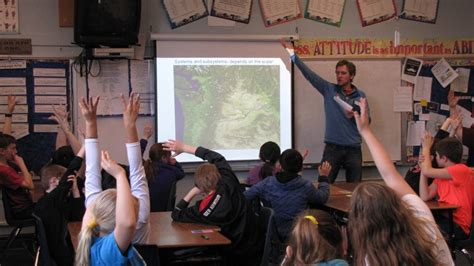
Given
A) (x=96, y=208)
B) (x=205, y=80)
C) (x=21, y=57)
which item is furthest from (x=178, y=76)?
(x=96, y=208)

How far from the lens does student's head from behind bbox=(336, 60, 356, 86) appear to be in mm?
6527

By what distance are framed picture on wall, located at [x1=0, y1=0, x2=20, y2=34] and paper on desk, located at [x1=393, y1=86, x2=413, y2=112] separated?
165 inches

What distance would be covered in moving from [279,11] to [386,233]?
516cm

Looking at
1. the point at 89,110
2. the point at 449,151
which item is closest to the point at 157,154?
the point at 449,151

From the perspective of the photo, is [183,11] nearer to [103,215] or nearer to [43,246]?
[43,246]

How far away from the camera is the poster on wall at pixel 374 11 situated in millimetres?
7254

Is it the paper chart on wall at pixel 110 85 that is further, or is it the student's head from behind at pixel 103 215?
the paper chart on wall at pixel 110 85

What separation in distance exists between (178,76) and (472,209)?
10.9 ft

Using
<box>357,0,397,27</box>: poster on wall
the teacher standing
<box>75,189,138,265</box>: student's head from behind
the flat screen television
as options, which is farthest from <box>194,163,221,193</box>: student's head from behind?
<box>357,0,397,27</box>: poster on wall

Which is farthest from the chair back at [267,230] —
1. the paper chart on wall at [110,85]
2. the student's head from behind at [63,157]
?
the paper chart on wall at [110,85]

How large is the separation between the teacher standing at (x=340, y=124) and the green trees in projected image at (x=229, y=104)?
20.2 inches

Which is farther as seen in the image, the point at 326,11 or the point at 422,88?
the point at 422,88

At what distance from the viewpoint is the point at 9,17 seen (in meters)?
6.31

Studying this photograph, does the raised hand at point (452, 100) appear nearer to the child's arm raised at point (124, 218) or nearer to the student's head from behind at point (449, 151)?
the student's head from behind at point (449, 151)
